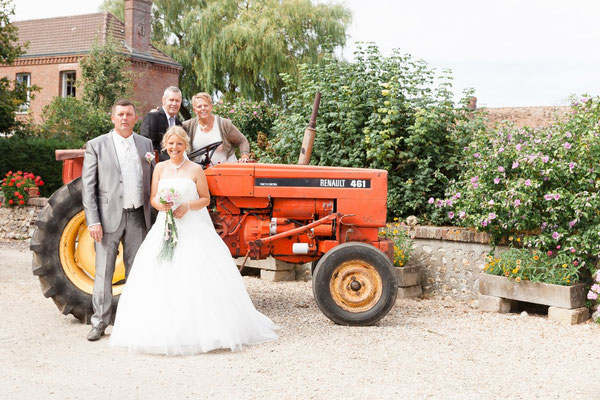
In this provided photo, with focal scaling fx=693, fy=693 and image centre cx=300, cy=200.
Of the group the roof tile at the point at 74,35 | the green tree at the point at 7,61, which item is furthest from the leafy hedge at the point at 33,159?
the roof tile at the point at 74,35

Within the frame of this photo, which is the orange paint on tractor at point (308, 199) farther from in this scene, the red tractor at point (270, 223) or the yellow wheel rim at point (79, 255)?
the yellow wheel rim at point (79, 255)

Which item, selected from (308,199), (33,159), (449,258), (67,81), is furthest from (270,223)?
(67,81)

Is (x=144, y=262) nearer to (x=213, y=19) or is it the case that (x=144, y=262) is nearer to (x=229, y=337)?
(x=229, y=337)

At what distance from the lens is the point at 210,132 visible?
617 centimetres

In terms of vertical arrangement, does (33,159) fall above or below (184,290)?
above

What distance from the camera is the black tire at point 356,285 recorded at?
5492 millimetres

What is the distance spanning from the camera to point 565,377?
4.32m

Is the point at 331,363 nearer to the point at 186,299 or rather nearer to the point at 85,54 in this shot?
the point at 186,299

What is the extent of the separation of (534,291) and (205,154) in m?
3.15

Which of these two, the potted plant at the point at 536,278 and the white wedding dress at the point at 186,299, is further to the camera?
the potted plant at the point at 536,278

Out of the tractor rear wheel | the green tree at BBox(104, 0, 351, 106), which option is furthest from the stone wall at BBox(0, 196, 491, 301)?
the green tree at BBox(104, 0, 351, 106)

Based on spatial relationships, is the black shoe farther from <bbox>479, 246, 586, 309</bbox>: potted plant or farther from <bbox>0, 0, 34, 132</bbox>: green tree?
<bbox>0, 0, 34, 132</bbox>: green tree

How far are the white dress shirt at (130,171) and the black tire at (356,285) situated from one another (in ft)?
4.99

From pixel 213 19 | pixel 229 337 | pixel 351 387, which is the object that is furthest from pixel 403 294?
pixel 213 19
